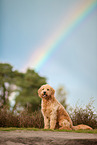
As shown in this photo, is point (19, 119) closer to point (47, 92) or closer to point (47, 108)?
point (47, 108)

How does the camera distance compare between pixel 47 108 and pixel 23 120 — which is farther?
pixel 23 120

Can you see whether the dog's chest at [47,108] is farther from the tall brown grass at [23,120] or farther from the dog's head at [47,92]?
the tall brown grass at [23,120]

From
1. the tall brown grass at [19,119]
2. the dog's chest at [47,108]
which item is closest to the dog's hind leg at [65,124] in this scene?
the dog's chest at [47,108]

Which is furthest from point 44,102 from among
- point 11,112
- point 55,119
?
point 11,112

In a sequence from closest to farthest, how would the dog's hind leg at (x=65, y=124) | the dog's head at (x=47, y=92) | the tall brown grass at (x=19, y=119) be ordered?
the dog's hind leg at (x=65, y=124), the dog's head at (x=47, y=92), the tall brown grass at (x=19, y=119)

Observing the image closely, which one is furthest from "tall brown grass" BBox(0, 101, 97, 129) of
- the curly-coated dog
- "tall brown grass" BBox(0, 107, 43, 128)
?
the curly-coated dog

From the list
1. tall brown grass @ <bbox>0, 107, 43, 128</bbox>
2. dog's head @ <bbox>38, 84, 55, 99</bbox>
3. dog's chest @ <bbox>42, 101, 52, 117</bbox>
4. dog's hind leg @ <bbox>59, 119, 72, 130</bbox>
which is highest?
dog's head @ <bbox>38, 84, 55, 99</bbox>

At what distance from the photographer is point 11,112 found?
843 centimetres

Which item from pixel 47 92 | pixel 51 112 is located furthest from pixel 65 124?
pixel 47 92

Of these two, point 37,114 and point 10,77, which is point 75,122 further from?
point 10,77

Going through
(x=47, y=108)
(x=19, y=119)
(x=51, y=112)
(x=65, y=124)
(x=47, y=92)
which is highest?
(x=47, y=92)

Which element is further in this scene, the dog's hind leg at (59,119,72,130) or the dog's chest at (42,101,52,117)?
the dog's chest at (42,101,52,117)

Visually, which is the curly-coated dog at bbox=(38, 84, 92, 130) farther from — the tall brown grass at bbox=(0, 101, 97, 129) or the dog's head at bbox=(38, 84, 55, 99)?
the tall brown grass at bbox=(0, 101, 97, 129)

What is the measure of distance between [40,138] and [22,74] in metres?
29.2
